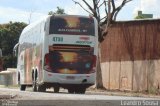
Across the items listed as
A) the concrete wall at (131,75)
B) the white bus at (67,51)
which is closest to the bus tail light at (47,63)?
the white bus at (67,51)

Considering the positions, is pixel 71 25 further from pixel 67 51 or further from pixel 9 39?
pixel 9 39

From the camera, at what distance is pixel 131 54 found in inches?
1494

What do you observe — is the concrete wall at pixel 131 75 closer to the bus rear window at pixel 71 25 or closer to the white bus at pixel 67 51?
the white bus at pixel 67 51

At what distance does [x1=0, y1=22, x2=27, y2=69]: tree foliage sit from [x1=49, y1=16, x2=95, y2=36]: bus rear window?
59275 mm

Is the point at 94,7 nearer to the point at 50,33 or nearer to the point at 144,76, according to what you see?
the point at 144,76

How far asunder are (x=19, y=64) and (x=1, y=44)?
53304mm

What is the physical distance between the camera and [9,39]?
296 ft

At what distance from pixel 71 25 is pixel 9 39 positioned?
209 ft

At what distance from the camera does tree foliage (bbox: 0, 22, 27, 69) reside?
3460 inches

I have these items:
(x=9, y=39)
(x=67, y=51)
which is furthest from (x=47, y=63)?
(x=9, y=39)

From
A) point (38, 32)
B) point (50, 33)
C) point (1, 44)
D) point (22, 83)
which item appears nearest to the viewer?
point (50, 33)

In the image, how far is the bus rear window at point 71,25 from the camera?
27.2 m

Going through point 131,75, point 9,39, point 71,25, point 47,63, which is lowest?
point 131,75

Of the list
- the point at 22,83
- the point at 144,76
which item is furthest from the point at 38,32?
the point at 144,76
